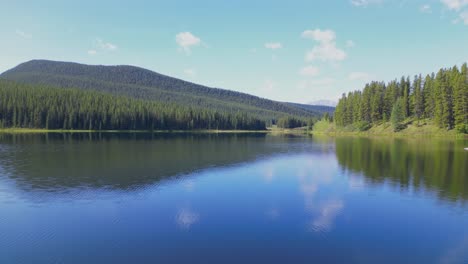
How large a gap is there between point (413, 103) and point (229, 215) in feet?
438

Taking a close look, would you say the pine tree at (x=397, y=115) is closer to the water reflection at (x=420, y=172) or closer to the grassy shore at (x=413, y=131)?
the grassy shore at (x=413, y=131)

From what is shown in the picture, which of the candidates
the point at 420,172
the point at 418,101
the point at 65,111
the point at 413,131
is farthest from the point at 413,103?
the point at 65,111

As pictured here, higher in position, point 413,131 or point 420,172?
point 413,131

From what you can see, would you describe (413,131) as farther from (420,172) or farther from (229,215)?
(229,215)

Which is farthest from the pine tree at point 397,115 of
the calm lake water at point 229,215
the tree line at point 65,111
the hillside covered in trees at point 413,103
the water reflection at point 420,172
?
the tree line at point 65,111

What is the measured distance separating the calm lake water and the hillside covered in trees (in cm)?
8484

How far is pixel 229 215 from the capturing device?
22734 millimetres

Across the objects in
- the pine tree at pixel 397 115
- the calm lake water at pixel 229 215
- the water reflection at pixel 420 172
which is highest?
the pine tree at pixel 397 115

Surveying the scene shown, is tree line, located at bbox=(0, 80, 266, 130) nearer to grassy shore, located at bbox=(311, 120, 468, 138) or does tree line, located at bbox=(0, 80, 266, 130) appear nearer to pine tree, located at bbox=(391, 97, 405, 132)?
grassy shore, located at bbox=(311, 120, 468, 138)

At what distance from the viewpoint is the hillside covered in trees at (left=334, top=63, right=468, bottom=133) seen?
4348 inches

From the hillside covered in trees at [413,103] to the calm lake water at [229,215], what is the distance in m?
84.8

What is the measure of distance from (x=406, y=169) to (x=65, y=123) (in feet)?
527

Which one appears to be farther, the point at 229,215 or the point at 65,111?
the point at 65,111

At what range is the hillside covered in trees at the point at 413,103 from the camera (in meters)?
110
